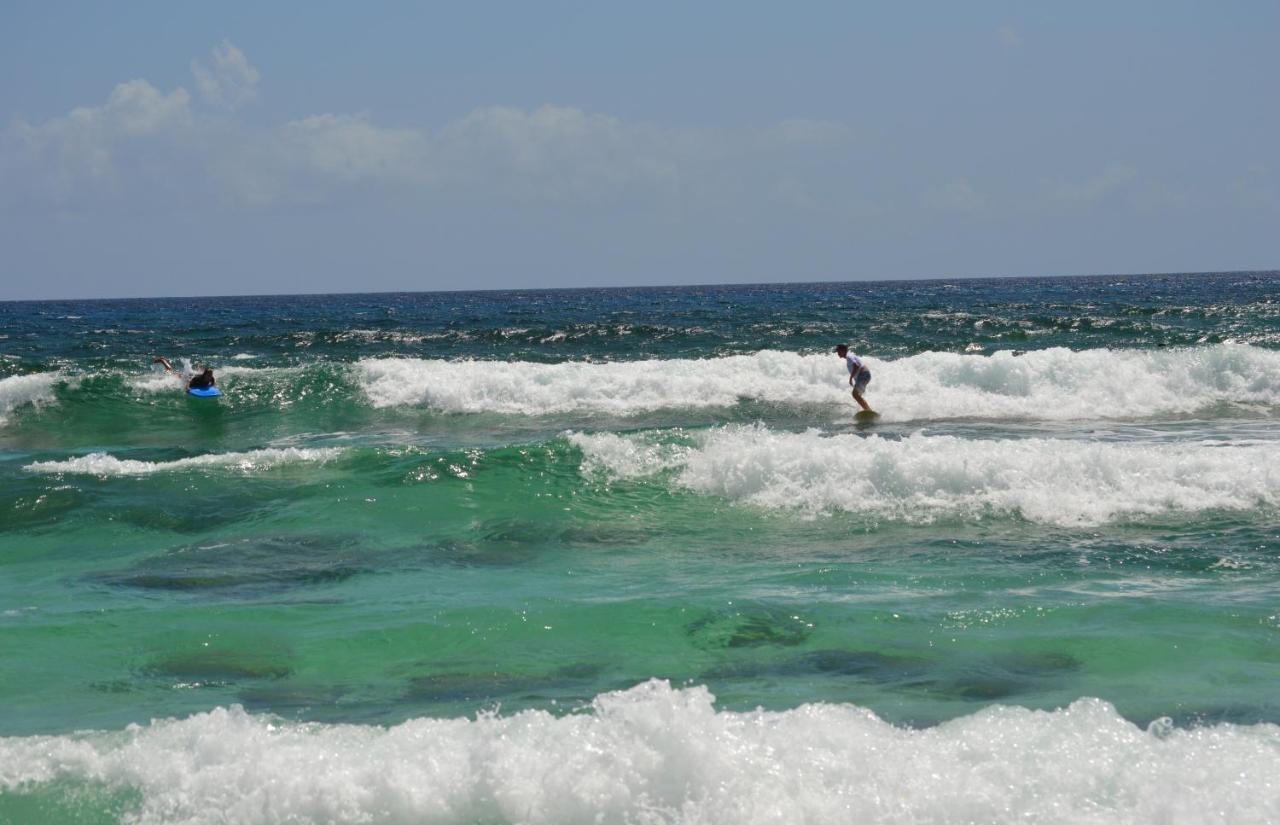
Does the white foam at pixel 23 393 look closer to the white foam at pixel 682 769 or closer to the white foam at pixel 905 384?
the white foam at pixel 905 384

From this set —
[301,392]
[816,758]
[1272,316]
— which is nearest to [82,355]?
[301,392]

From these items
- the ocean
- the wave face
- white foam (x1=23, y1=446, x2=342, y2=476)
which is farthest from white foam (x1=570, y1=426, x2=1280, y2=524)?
the wave face

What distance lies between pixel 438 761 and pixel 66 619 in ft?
15.2

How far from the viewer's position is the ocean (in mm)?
5242

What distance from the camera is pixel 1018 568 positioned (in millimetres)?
9617

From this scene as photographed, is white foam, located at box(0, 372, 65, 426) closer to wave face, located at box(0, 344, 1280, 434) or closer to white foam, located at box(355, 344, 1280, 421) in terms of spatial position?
wave face, located at box(0, 344, 1280, 434)

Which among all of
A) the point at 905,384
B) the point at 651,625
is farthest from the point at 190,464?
the point at 905,384

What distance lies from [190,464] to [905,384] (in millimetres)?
14820

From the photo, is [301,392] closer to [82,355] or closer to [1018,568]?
[82,355]

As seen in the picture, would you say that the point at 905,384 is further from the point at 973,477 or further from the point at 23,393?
the point at 23,393

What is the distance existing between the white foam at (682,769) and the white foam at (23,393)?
20.5 metres

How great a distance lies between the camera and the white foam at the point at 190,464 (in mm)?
14820

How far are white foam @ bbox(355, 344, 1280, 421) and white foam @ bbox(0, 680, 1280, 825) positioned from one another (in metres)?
16.6

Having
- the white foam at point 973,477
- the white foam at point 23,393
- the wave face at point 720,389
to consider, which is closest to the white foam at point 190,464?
the white foam at point 973,477
